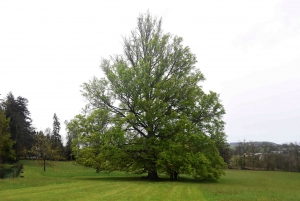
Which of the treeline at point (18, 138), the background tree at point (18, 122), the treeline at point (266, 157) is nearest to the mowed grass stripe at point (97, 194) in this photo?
the treeline at point (18, 138)

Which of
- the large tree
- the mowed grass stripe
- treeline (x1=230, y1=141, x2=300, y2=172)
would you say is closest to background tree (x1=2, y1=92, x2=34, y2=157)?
the large tree

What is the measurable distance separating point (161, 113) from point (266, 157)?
5530cm

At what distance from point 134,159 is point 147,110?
14.6 ft

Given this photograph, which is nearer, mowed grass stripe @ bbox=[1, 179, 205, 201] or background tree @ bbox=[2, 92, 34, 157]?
mowed grass stripe @ bbox=[1, 179, 205, 201]

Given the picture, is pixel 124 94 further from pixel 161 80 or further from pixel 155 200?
pixel 155 200

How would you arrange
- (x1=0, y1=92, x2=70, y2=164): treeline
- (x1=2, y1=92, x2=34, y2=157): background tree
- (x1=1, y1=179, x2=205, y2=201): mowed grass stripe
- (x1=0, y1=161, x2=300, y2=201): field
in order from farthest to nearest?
(x1=2, y1=92, x2=34, y2=157): background tree, (x1=0, y1=92, x2=70, y2=164): treeline, (x1=0, y1=161, x2=300, y2=201): field, (x1=1, y1=179, x2=205, y2=201): mowed grass stripe

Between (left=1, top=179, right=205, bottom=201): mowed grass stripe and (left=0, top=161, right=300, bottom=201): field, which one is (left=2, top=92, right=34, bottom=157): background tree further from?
(left=1, top=179, right=205, bottom=201): mowed grass stripe

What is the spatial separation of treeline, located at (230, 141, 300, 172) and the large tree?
48.3 m

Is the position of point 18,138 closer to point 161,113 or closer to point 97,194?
point 161,113

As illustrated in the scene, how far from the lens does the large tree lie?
838 inches

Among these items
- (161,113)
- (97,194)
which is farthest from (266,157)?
(97,194)

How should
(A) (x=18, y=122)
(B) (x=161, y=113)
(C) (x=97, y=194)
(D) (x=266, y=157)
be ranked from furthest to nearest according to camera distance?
(D) (x=266, y=157) → (A) (x=18, y=122) → (B) (x=161, y=113) → (C) (x=97, y=194)

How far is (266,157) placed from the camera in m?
67.2

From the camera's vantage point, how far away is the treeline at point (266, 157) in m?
62.1
